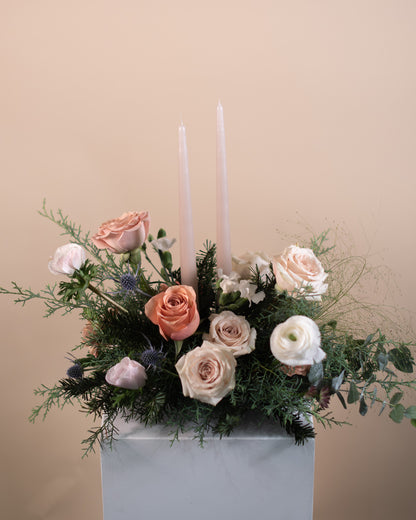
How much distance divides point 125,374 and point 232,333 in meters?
0.13

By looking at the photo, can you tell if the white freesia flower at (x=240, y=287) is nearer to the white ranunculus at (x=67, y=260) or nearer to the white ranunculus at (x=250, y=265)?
the white ranunculus at (x=250, y=265)

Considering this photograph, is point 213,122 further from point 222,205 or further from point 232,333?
point 232,333

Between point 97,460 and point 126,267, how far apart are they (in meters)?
0.82

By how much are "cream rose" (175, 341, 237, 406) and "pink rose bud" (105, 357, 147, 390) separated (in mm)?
46

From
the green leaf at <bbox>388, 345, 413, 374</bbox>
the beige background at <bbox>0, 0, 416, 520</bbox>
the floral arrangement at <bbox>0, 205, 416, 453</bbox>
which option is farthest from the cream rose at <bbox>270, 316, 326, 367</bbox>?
the beige background at <bbox>0, 0, 416, 520</bbox>

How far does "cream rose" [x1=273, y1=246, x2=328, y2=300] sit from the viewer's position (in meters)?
0.63

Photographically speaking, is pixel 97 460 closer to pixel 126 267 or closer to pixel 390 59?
pixel 126 267

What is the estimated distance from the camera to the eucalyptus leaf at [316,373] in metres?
0.62

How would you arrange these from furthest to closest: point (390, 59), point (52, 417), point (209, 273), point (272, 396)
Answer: point (52, 417) → point (390, 59) → point (209, 273) → point (272, 396)

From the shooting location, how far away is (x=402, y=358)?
0.66 m

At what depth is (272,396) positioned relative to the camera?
0.63m

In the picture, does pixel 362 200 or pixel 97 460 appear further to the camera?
pixel 97 460

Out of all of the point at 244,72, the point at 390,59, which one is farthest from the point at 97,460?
the point at 390,59

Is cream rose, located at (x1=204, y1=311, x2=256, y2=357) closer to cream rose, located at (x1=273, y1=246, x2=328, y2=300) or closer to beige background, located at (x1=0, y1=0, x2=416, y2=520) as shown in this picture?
cream rose, located at (x1=273, y1=246, x2=328, y2=300)
